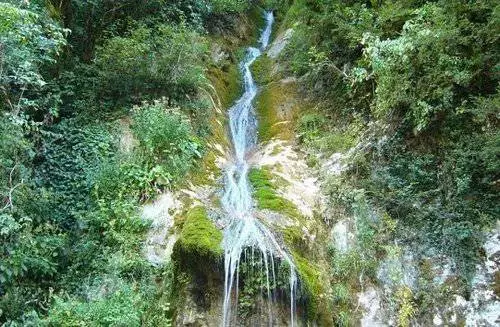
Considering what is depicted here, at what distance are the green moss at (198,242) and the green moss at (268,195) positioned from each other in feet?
3.82

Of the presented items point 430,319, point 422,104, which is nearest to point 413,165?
point 422,104

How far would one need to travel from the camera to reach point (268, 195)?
760 centimetres

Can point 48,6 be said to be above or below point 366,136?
above

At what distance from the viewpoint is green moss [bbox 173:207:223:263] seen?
5.94m

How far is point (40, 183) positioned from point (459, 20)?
7.16 metres

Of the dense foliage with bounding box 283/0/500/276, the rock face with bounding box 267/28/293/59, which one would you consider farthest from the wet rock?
the rock face with bounding box 267/28/293/59

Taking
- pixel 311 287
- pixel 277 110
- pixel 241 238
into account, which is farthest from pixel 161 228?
pixel 277 110

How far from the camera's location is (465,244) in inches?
245

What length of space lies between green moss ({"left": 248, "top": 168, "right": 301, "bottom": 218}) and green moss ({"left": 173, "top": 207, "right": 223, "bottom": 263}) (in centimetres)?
117

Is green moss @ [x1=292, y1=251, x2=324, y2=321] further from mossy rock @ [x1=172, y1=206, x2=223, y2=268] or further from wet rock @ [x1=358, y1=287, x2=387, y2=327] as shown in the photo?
mossy rock @ [x1=172, y1=206, x2=223, y2=268]

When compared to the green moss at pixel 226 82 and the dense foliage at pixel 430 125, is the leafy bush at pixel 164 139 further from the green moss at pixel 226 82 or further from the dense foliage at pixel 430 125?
the green moss at pixel 226 82

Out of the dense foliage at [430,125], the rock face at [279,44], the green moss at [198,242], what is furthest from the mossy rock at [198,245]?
the rock face at [279,44]

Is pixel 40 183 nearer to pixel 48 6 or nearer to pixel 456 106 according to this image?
pixel 48 6

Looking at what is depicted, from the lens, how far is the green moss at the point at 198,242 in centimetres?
594
